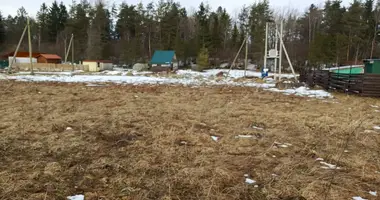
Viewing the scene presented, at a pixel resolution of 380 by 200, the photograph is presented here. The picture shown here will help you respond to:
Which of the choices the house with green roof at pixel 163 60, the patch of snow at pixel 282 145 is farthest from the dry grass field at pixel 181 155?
the house with green roof at pixel 163 60

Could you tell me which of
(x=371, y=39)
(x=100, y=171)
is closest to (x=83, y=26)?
(x=371, y=39)

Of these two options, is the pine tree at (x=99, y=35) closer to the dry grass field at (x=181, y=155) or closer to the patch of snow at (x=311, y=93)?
the patch of snow at (x=311, y=93)

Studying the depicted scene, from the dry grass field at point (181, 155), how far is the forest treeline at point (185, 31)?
111ft

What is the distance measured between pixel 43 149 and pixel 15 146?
52 centimetres

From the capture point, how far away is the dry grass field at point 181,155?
3.09 metres

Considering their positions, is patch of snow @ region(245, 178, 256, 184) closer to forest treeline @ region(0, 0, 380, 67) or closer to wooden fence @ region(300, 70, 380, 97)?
wooden fence @ region(300, 70, 380, 97)

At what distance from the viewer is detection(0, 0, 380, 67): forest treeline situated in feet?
129

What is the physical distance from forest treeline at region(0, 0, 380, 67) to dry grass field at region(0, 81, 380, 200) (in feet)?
111

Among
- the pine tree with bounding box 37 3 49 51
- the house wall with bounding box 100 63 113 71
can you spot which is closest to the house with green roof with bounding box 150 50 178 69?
the house wall with bounding box 100 63 113 71

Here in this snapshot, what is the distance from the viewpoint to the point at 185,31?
54.1m

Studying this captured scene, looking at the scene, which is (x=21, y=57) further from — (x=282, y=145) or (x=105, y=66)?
(x=282, y=145)

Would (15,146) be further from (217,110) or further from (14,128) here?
(217,110)

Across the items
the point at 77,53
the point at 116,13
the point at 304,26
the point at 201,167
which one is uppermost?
the point at 116,13

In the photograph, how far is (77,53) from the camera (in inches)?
1989
